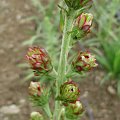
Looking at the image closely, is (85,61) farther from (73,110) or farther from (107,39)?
(107,39)

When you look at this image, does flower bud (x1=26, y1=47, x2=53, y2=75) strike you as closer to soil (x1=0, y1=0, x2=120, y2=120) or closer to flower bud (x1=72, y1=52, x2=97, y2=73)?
flower bud (x1=72, y1=52, x2=97, y2=73)

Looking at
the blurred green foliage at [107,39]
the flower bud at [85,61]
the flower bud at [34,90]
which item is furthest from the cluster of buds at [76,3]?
the blurred green foliage at [107,39]

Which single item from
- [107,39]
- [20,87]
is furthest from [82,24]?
[107,39]

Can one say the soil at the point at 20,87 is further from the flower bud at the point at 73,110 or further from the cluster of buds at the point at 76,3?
the cluster of buds at the point at 76,3

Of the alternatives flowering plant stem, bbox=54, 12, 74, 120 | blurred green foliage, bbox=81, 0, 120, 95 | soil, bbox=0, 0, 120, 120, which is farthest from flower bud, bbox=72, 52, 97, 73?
blurred green foliage, bbox=81, 0, 120, 95

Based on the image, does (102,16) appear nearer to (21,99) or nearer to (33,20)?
(33,20)

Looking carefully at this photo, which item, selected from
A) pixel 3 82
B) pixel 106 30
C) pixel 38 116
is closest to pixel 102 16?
pixel 106 30
